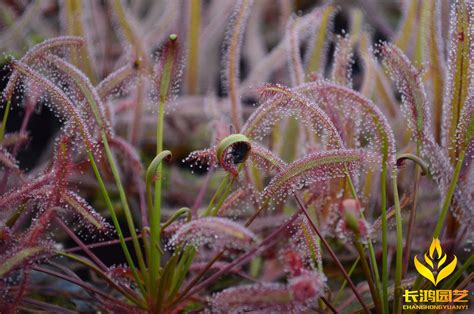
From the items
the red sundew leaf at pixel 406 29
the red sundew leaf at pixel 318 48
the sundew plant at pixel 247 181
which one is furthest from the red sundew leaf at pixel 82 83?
the red sundew leaf at pixel 406 29

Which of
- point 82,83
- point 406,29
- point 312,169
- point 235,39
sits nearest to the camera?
point 312,169

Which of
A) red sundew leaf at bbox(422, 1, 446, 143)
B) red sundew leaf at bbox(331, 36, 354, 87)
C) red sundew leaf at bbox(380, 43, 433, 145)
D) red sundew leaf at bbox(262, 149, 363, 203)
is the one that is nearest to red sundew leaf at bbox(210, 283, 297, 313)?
red sundew leaf at bbox(262, 149, 363, 203)

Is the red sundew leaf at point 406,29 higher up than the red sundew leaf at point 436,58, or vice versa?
the red sundew leaf at point 406,29

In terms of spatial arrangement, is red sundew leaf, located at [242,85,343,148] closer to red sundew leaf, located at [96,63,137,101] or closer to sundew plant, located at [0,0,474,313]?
sundew plant, located at [0,0,474,313]

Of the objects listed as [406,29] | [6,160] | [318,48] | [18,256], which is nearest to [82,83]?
[6,160]

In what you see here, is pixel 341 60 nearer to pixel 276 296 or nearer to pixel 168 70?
pixel 168 70

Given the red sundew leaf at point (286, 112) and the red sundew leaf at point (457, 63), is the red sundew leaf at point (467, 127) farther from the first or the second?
the red sundew leaf at point (286, 112)

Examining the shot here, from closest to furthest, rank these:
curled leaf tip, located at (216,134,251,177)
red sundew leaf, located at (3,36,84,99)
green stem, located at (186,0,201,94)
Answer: curled leaf tip, located at (216,134,251,177) < red sundew leaf, located at (3,36,84,99) < green stem, located at (186,0,201,94)
